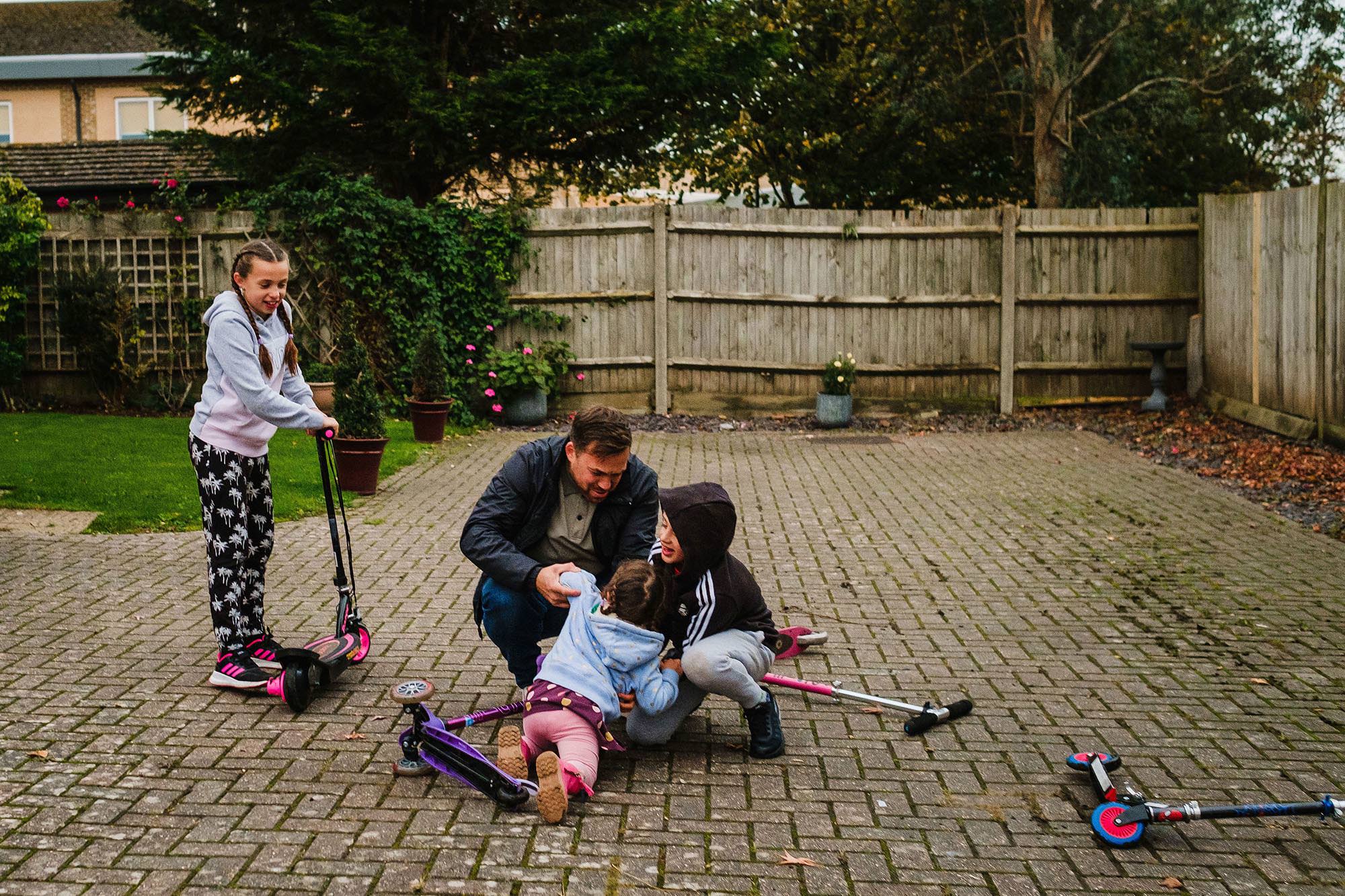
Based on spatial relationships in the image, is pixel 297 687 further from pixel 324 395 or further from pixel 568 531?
pixel 324 395

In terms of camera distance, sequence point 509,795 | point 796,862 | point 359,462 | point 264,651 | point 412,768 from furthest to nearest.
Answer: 1. point 359,462
2. point 264,651
3. point 412,768
4. point 509,795
5. point 796,862

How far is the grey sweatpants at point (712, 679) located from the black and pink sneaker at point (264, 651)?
163 cm

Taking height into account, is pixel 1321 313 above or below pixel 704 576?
above

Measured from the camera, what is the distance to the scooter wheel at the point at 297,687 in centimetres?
504

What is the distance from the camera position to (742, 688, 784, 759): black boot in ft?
15.4

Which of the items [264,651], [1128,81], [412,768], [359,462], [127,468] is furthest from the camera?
[1128,81]

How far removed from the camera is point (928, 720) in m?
4.95

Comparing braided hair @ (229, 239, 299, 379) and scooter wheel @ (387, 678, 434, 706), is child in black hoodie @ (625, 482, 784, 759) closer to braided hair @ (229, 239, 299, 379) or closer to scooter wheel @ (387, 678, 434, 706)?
scooter wheel @ (387, 678, 434, 706)

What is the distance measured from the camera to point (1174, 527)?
354 inches

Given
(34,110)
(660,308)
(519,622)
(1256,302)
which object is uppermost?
(34,110)

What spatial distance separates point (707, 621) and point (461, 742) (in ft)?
3.35

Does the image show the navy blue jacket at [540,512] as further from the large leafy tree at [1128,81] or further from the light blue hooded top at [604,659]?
the large leafy tree at [1128,81]

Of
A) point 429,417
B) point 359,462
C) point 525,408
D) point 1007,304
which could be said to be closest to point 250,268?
point 359,462

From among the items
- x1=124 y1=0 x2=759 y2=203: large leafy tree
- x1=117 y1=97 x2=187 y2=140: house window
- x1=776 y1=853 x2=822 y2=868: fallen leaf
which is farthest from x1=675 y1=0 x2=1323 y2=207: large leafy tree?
x1=117 y1=97 x2=187 y2=140: house window
